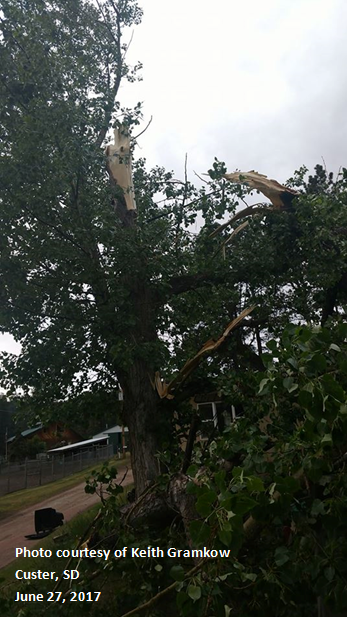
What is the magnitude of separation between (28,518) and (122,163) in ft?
44.1

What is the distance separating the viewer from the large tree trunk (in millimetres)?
6523

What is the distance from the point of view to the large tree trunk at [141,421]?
6523 millimetres

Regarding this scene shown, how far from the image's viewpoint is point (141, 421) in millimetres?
6711

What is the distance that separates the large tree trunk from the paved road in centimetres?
538

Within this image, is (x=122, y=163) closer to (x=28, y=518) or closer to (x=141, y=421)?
(x=141, y=421)

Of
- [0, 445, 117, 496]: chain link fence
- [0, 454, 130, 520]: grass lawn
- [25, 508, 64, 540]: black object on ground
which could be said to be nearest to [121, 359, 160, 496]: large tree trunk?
[25, 508, 64, 540]: black object on ground

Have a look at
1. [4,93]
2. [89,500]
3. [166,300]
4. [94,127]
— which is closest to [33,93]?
[4,93]

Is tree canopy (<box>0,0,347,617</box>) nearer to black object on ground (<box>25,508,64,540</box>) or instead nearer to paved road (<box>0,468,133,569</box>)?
paved road (<box>0,468,133,569</box>)

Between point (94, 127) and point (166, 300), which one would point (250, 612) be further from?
point (94, 127)

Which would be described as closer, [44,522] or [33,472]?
[44,522]

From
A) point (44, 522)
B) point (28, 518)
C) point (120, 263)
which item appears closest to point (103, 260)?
point (120, 263)

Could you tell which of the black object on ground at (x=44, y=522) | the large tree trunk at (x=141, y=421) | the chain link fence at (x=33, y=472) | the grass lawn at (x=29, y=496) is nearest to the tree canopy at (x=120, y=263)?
the large tree trunk at (x=141, y=421)

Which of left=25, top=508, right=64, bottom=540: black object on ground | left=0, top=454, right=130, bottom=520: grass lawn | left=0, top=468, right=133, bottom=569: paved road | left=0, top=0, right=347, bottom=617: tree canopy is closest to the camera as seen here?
left=0, top=0, right=347, bottom=617: tree canopy

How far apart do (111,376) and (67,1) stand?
→ 6481 millimetres
